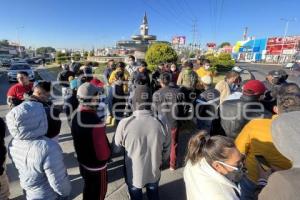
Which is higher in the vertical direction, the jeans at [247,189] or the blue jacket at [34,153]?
the blue jacket at [34,153]

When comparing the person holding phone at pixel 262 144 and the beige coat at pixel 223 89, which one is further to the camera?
the beige coat at pixel 223 89

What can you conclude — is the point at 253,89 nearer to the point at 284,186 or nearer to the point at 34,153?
the point at 284,186

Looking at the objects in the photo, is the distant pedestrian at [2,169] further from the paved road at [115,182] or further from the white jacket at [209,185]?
the white jacket at [209,185]

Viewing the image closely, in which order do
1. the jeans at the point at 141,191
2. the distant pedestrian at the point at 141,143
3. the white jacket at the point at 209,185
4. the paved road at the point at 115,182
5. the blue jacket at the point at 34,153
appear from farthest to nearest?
the paved road at the point at 115,182 → the jeans at the point at 141,191 → the distant pedestrian at the point at 141,143 → the blue jacket at the point at 34,153 → the white jacket at the point at 209,185

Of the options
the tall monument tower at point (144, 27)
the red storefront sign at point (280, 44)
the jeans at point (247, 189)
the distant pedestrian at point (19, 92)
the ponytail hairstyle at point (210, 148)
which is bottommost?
the jeans at point (247, 189)

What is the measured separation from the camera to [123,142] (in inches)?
109

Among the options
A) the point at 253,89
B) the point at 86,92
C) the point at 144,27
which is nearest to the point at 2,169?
the point at 86,92

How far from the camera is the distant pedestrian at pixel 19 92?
5.21 m

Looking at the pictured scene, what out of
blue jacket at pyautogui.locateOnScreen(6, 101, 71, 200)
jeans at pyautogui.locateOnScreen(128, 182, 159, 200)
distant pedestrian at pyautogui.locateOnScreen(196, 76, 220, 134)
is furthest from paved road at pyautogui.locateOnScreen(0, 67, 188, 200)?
blue jacket at pyautogui.locateOnScreen(6, 101, 71, 200)

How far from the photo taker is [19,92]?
5.29m

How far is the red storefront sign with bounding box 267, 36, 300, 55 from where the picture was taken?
57.2 metres

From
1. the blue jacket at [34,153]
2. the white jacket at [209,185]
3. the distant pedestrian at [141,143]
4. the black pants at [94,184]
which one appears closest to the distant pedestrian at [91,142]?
the black pants at [94,184]

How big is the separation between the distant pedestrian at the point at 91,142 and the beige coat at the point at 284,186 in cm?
197

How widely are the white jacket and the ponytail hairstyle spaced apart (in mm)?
65
